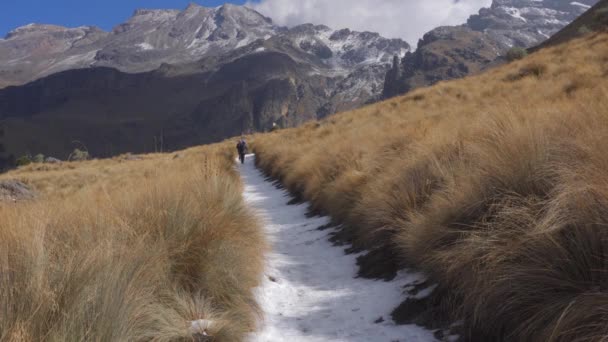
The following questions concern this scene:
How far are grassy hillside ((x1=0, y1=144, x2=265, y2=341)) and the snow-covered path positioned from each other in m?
0.29

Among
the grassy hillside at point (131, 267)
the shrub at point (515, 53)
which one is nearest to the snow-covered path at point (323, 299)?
the grassy hillside at point (131, 267)

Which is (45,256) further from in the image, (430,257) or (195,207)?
(430,257)

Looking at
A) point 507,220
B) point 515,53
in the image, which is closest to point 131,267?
point 507,220

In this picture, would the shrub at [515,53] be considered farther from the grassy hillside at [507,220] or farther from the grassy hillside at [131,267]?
the grassy hillside at [131,267]

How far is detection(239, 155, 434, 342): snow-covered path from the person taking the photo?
3682mm

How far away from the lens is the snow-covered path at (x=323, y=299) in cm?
368

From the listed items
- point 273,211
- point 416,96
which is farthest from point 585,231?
point 416,96

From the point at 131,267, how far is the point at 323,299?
84.7 inches

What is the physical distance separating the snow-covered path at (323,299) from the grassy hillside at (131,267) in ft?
0.97

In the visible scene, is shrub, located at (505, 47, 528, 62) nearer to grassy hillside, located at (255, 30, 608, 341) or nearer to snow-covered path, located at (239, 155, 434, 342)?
grassy hillside, located at (255, 30, 608, 341)

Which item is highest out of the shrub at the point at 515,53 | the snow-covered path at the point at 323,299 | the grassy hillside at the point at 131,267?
the shrub at the point at 515,53

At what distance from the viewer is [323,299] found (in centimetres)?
455

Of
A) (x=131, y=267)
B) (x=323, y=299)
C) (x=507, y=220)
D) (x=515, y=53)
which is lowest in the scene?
(x=323, y=299)

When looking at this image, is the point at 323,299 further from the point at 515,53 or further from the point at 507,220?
the point at 515,53
